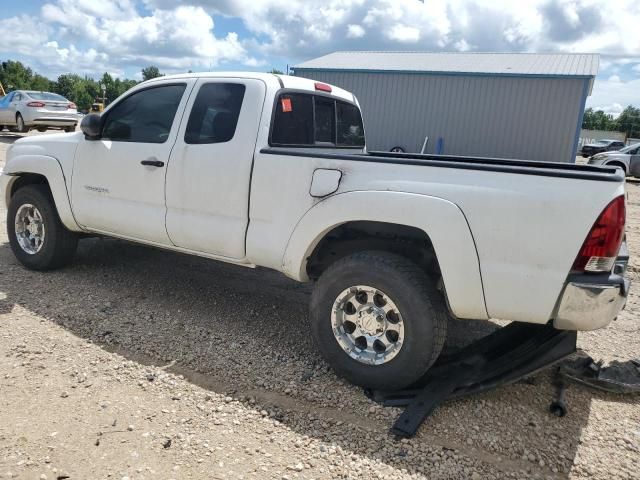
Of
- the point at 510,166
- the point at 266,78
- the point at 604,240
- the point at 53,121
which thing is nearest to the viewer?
the point at 604,240

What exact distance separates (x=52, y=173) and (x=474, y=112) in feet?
48.8

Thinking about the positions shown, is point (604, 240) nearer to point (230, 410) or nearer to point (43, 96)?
point (230, 410)

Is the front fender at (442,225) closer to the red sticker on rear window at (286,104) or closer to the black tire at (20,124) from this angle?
the red sticker on rear window at (286,104)

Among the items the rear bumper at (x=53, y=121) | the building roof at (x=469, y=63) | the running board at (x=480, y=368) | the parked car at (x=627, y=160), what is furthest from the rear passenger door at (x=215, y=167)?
the parked car at (x=627, y=160)

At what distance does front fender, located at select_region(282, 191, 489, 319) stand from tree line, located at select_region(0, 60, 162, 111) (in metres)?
72.8

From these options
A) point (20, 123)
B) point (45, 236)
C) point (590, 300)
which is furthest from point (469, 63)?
point (590, 300)

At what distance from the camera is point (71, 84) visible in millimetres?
102250

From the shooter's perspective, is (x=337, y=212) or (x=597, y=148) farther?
(x=597, y=148)

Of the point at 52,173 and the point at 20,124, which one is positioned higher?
the point at 52,173

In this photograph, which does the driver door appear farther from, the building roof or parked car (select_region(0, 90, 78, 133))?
parked car (select_region(0, 90, 78, 133))

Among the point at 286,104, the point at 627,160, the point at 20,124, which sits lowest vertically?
the point at 627,160

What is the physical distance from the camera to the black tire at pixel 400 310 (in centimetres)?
297

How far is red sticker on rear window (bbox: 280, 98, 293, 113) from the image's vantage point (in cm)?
389

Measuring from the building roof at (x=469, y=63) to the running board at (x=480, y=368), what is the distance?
48.7 ft
